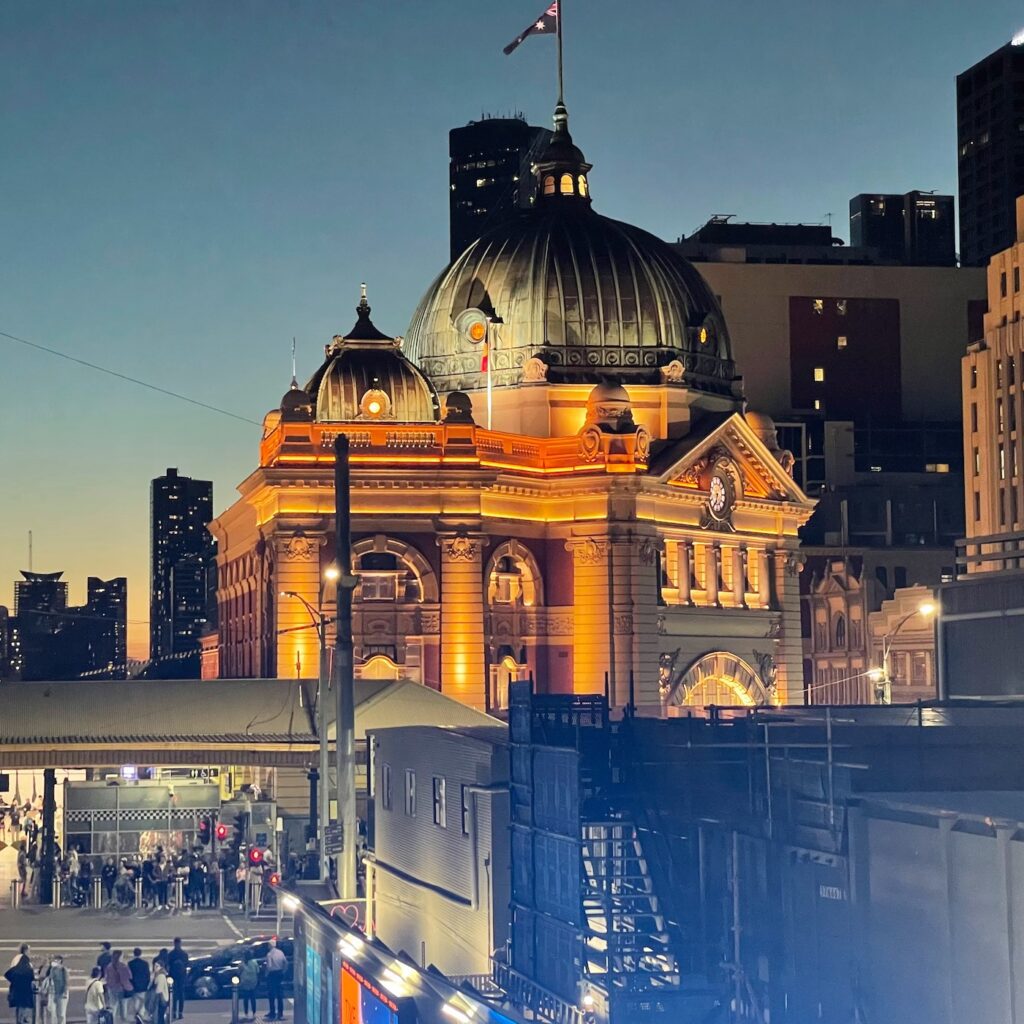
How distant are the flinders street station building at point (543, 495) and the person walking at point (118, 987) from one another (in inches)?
1624

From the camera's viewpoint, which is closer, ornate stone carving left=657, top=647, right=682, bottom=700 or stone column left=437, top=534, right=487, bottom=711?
stone column left=437, top=534, right=487, bottom=711

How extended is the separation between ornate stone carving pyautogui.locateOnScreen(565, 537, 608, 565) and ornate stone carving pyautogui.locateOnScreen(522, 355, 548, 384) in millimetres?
10210

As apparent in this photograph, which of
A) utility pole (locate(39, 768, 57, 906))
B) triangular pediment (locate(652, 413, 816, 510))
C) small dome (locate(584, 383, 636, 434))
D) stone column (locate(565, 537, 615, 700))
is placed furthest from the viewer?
triangular pediment (locate(652, 413, 816, 510))

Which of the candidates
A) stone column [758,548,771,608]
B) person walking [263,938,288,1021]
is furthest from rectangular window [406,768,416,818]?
stone column [758,548,771,608]

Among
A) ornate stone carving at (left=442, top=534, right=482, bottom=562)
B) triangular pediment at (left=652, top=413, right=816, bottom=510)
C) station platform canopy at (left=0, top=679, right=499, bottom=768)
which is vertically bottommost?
station platform canopy at (left=0, top=679, right=499, bottom=768)

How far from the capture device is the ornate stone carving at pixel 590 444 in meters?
103

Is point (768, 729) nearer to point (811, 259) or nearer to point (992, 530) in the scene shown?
point (992, 530)

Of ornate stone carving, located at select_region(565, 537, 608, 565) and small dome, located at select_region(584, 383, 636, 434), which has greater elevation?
small dome, located at select_region(584, 383, 636, 434)

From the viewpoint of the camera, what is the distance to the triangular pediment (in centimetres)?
10575

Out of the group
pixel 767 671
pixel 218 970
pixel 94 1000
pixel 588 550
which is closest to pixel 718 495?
pixel 767 671

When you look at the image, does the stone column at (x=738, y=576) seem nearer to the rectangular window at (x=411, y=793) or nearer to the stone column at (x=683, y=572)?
the stone column at (x=683, y=572)

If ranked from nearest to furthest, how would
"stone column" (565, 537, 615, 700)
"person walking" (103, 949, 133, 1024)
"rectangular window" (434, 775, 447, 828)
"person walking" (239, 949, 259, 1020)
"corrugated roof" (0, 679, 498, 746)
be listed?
"person walking" (103, 949, 133, 1024) < "person walking" (239, 949, 259, 1020) < "rectangular window" (434, 775, 447, 828) < "corrugated roof" (0, 679, 498, 746) < "stone column" (565, 537, 615, 700)

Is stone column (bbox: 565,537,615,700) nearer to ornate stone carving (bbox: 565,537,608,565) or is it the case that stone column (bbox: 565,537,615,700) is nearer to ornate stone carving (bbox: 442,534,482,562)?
ornate stone carving (bbox: 565,537,608,565)

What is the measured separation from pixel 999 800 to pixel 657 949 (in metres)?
10.0
